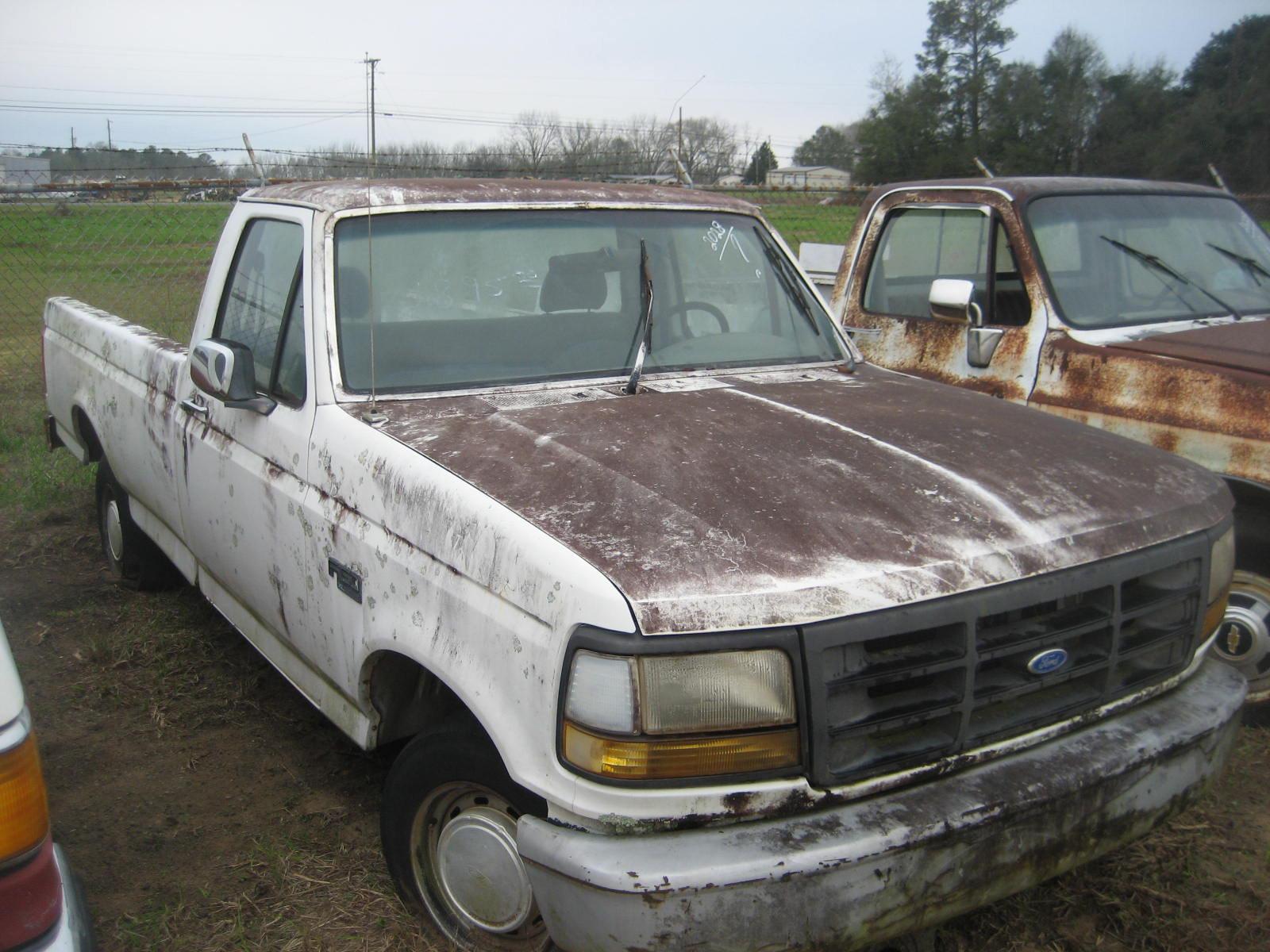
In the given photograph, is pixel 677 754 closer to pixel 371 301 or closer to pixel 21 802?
pixel 21 802

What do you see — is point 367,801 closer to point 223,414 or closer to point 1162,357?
point 223,414

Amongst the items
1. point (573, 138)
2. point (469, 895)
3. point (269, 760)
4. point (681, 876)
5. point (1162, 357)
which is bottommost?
point (269, 760)

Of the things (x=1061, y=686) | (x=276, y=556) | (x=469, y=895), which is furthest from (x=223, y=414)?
(x=1061, y=686)

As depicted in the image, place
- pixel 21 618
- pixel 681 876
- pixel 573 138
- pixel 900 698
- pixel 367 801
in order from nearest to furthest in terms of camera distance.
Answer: pixel 681 876 → pixel 900 698 → pixel 367 801 → pixel 21 618 → pixel 573 138

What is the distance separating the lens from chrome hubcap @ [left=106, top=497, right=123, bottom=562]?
197 inches

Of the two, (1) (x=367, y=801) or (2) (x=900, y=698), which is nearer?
(2) (x=900, y=698)

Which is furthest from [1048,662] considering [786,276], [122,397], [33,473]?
[33,473]

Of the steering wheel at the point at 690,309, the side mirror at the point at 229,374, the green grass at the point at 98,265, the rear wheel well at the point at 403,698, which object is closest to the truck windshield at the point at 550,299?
the steering wheel at the point at 690,309

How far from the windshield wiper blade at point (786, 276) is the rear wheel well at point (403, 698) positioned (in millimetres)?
1860

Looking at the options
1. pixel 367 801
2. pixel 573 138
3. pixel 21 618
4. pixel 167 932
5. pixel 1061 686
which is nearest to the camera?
pixel 1061 686

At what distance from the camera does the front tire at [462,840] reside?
7.63 ft

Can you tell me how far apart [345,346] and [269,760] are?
4.94 feet

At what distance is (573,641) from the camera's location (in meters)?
2.01

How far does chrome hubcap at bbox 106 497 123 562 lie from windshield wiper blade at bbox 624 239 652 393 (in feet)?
9.39
